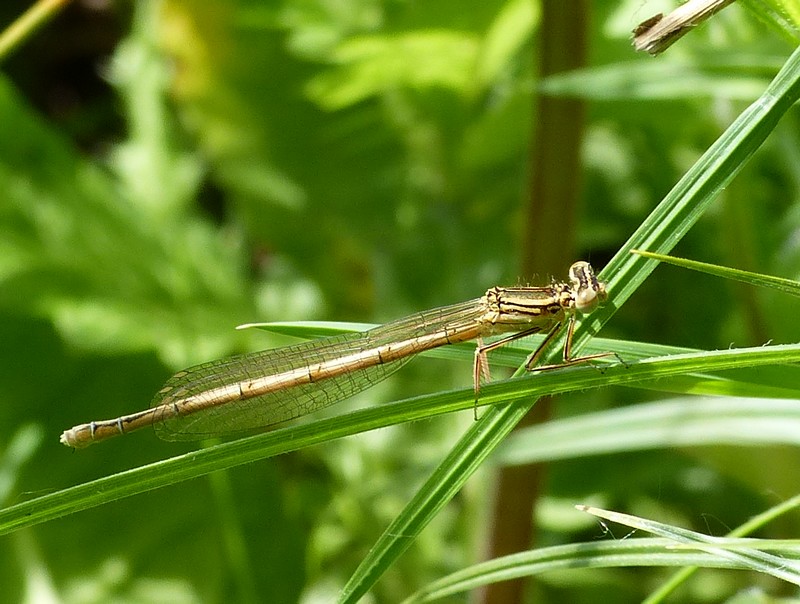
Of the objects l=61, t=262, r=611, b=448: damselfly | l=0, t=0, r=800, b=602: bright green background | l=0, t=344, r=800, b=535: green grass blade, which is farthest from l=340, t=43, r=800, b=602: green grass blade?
l=61, t=262, r=611, b=448: damselfly

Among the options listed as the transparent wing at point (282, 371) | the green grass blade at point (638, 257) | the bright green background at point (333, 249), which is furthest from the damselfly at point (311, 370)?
the green grass blade at point (638, 257)

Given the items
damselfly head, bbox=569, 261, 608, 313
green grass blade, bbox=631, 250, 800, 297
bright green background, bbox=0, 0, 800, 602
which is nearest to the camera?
green grass blade, bbox=631, 250, 800, 297

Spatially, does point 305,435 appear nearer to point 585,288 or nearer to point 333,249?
point 585,288

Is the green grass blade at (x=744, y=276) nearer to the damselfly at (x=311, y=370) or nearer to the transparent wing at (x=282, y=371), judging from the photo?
the damselfly at (x=311, y=370)

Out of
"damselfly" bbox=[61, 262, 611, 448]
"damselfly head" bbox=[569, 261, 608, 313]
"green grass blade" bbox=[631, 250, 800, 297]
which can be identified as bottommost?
"green grass blade" bbox=[631, 250, 800, 297]

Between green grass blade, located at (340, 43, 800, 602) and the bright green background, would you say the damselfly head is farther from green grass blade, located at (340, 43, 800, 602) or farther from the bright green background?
the bright green background

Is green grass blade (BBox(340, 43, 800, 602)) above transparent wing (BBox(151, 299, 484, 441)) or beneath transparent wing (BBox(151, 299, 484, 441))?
beneath

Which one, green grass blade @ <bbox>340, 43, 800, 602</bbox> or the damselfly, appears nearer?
green grass blade @ <bbox>340, 43, 800, 602</bbox>

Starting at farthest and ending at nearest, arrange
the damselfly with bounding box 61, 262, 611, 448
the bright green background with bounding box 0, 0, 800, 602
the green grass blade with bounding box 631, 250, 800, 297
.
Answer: the bright green background with bounding box 0, 0, 800, 602 < the damselfly with bounding box 61, 262, 611, 448 < the green grass blade with bounding box 631, 250, 800, 297
